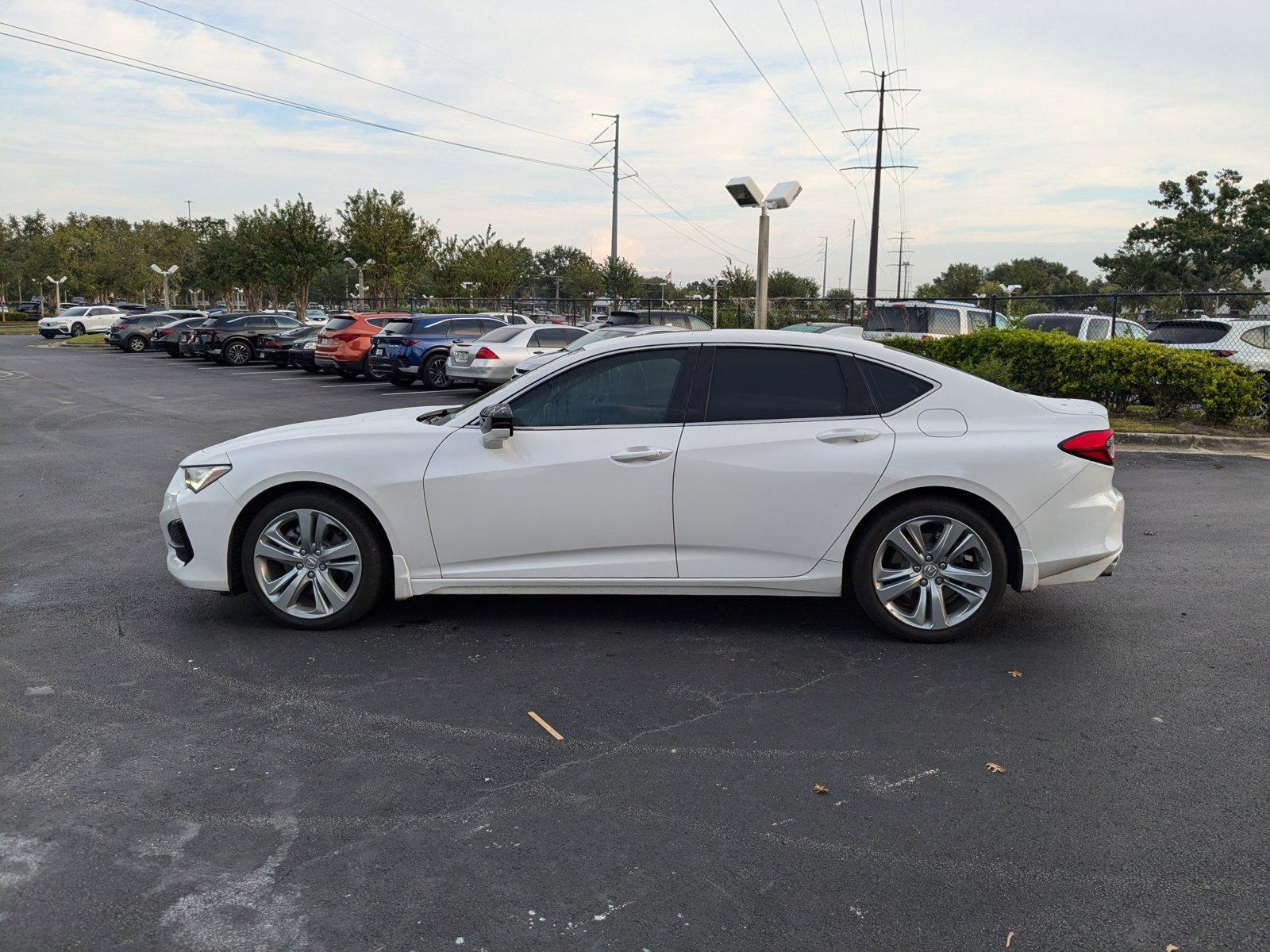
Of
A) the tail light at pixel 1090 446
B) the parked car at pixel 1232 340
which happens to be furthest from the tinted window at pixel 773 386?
the parked car at pixel 1232 340

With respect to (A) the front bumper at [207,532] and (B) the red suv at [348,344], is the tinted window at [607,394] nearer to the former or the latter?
(A) the front bumper at [207,532]

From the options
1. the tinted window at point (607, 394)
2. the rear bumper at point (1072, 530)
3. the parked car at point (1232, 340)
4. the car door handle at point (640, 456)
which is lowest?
the rear bumper at point (1072, 530)

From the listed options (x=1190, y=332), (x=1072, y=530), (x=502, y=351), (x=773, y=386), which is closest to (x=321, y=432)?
(x=773, y=386)

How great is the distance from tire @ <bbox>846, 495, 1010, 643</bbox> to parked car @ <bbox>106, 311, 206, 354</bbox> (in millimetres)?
40025

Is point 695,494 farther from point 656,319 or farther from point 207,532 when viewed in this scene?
point 656,319

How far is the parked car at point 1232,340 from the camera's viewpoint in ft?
49.5

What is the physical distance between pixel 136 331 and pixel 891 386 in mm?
41049

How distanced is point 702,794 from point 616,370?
250 cm

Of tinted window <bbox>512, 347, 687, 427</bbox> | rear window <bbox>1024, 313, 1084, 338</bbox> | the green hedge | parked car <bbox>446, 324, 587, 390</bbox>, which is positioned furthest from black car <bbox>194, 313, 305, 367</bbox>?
tinted window <bbox>512, 347, 687, 427</bbox>

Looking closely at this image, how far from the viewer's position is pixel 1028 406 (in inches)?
215

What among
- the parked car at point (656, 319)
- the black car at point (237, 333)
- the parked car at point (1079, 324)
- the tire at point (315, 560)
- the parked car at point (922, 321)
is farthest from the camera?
the black car at point (237, 333)

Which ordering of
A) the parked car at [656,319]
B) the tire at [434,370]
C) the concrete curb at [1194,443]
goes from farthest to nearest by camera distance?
1. the tire at [434,370]
2. the parked car at [656,319]
3. the concrete curb at [1194,443]

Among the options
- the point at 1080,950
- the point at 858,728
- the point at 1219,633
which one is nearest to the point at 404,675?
the point at 858,728

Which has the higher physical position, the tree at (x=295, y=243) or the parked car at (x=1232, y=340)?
the tree at (x=295, y=243)
